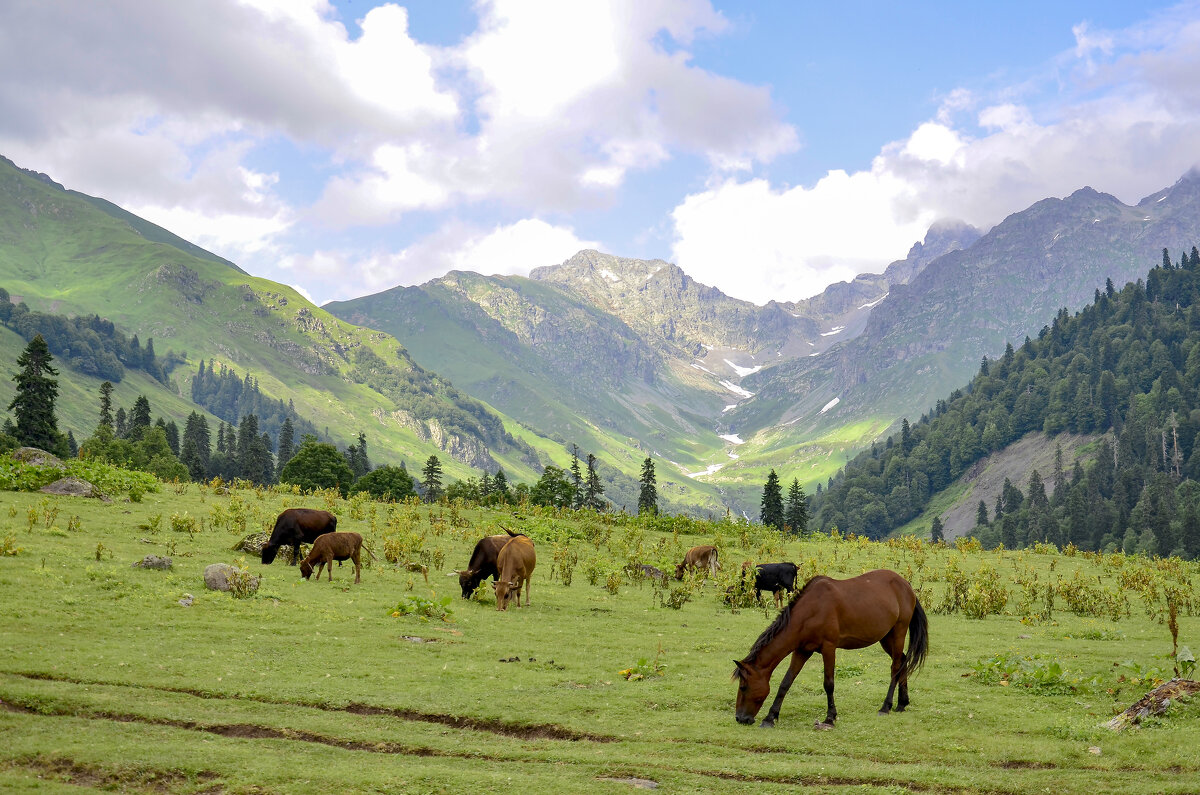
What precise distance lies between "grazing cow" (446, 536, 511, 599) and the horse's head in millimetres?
15325

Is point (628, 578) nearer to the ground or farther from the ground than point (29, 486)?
nearer to the ground

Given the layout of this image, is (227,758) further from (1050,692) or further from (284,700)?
(1050,692)

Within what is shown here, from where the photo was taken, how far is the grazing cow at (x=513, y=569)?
96.3ft

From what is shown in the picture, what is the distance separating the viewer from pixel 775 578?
35.9 meters

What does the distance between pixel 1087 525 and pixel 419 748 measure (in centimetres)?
21234

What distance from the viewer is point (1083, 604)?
33.5 metres

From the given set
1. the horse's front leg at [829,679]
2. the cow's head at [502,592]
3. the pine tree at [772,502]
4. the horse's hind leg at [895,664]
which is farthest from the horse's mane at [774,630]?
the pine tree at [772,502]

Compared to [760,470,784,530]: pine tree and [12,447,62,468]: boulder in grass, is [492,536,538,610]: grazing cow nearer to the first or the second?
[12,447,62,468]: boulder in grass

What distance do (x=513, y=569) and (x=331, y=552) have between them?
756 cm

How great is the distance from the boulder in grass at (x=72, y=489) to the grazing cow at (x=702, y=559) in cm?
2920

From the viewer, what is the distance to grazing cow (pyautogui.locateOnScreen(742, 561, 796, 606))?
35.6m

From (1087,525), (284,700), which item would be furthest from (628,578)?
(1087,525)

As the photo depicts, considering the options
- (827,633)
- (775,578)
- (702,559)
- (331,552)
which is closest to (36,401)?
(331,552)

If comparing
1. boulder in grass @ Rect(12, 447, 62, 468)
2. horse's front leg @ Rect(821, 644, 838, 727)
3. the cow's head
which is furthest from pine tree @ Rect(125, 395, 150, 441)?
horse's front leg @ Rect(821, 644, 838, 727)
